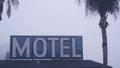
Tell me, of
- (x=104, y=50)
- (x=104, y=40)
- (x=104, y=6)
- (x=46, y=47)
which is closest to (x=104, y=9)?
(x=104, y=6)

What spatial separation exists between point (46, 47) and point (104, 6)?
14.8m

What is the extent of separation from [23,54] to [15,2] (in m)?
10.6

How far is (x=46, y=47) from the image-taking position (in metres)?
51.0

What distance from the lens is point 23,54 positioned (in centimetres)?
5038

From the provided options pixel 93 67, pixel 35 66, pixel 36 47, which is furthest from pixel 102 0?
pixel 36 47

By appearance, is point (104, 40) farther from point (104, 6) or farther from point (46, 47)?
point (46, 47)

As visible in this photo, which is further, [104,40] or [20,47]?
[20,47]

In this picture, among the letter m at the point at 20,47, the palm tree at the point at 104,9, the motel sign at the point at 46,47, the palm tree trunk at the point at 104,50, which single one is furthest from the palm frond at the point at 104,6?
the letter m at the point at 20,47

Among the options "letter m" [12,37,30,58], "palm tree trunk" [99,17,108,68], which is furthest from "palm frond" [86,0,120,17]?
"letter m" [12,37,30,58]

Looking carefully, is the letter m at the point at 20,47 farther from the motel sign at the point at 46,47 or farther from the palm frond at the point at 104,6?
the palm frond at the point at 104,6

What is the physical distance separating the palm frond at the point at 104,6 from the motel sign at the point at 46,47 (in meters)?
12.3

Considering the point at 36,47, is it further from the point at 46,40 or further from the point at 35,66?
the point at 35,66

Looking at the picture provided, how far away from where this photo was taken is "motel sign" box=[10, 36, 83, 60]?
50375mm

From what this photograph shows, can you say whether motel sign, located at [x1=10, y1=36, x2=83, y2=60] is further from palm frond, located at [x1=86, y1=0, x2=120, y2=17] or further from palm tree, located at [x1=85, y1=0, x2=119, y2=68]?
palm frond, located at [x1=86, y1=0, x2=120, y2=17]
